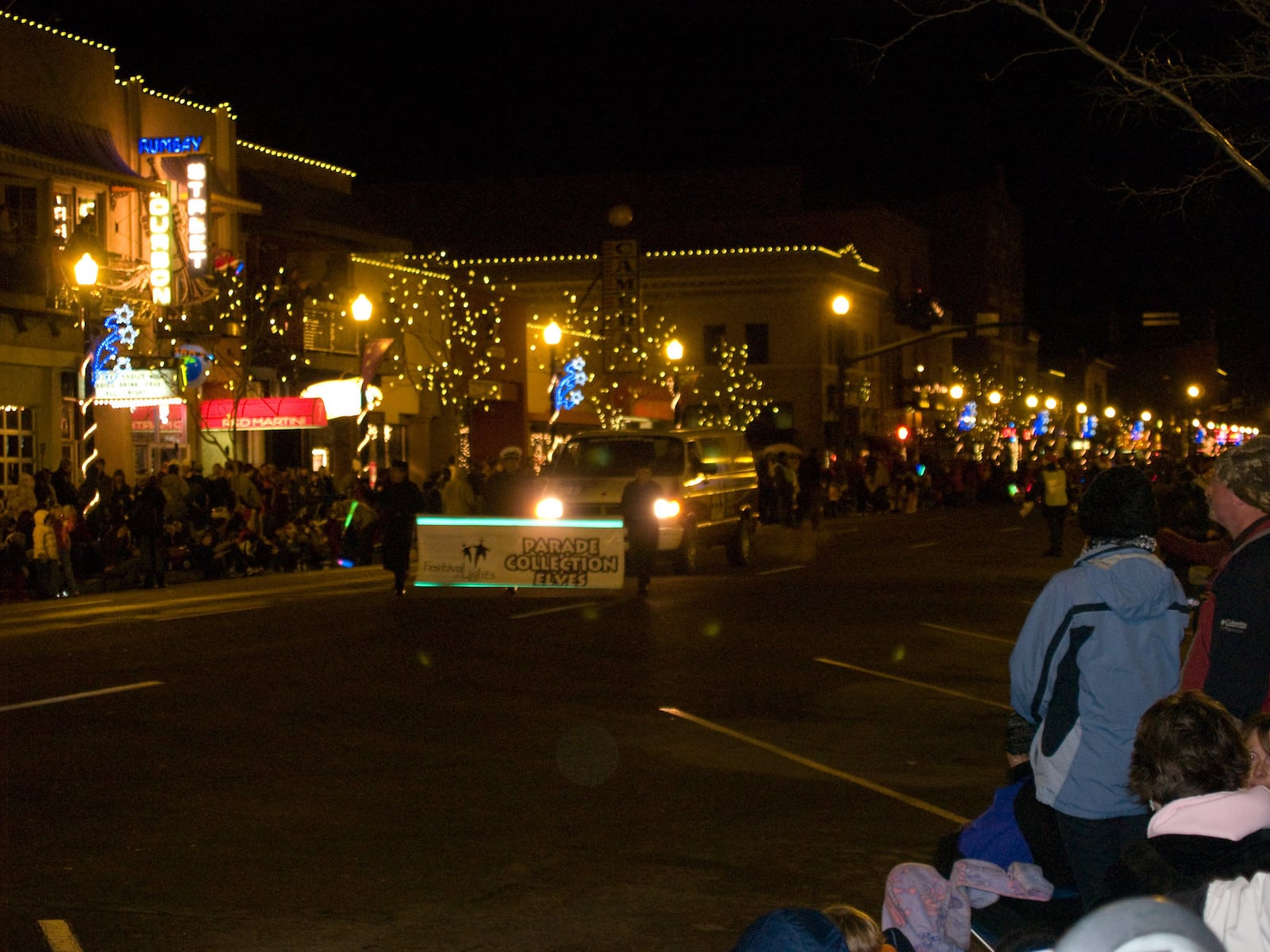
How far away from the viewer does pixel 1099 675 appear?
491 centimetres

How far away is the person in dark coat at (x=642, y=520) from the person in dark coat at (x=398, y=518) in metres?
2.64

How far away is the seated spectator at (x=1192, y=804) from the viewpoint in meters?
3.95

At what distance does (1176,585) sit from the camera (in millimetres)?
5031

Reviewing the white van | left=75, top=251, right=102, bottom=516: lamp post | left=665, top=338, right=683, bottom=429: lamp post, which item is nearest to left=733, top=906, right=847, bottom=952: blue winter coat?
the white van

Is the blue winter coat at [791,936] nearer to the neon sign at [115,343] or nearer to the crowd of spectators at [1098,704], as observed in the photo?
the crowd of spectators at [1098,704]

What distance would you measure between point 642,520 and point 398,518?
3053 mm

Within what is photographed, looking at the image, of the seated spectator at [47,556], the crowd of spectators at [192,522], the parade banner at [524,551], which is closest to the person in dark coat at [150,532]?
the crowd of spectators at [192,522]

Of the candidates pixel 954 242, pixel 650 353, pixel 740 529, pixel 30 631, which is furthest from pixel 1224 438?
pixel 30 631

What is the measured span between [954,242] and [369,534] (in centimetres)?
6743

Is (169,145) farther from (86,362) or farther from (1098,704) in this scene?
(1098,704)

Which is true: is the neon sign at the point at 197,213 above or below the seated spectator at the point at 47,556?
above

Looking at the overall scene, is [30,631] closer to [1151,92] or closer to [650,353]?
[1151,92]

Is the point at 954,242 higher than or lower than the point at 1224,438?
higher

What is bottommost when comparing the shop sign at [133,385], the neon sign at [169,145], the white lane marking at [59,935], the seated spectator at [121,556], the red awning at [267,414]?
the white lane marking at [59,935]
